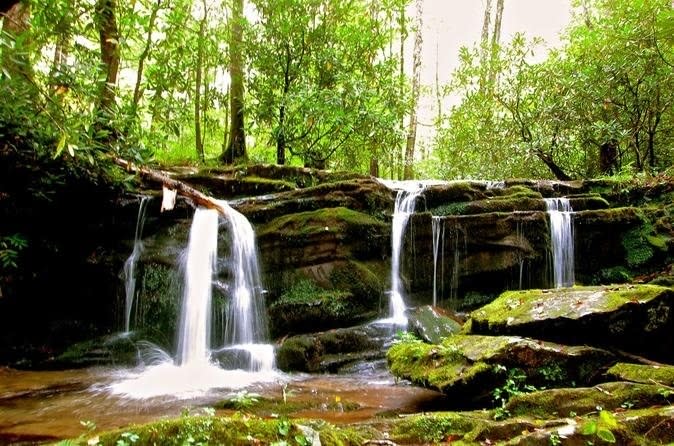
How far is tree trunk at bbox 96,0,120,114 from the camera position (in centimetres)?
601

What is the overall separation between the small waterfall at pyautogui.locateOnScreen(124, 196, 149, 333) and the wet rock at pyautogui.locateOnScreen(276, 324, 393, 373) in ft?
9.91

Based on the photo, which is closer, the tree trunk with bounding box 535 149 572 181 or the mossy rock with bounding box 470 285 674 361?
the mossy rock with bounding box 470 285 674 361

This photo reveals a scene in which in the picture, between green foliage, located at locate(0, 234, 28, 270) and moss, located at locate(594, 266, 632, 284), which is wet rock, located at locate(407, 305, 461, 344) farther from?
green foliage, located at locate(0, 234, 28, 270)

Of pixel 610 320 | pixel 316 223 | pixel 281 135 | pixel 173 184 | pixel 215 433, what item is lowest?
pixel 215 433

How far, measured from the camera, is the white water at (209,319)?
6824 millimetres

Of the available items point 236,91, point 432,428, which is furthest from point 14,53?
point 236,91

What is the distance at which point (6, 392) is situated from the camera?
5949 mm

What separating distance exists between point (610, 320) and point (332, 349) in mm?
4144

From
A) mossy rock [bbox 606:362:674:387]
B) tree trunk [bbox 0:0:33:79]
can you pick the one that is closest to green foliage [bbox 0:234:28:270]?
tree trunk [bbox 0:0:33:79]

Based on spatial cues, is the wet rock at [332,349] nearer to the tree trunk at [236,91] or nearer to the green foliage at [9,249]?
the green foliage at [9,249]

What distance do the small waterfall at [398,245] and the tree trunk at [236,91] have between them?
5047mm

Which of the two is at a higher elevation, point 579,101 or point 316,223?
point 579,101

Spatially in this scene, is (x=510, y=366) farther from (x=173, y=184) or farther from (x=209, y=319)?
(x=173, y=184)

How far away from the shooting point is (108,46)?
8.95m
